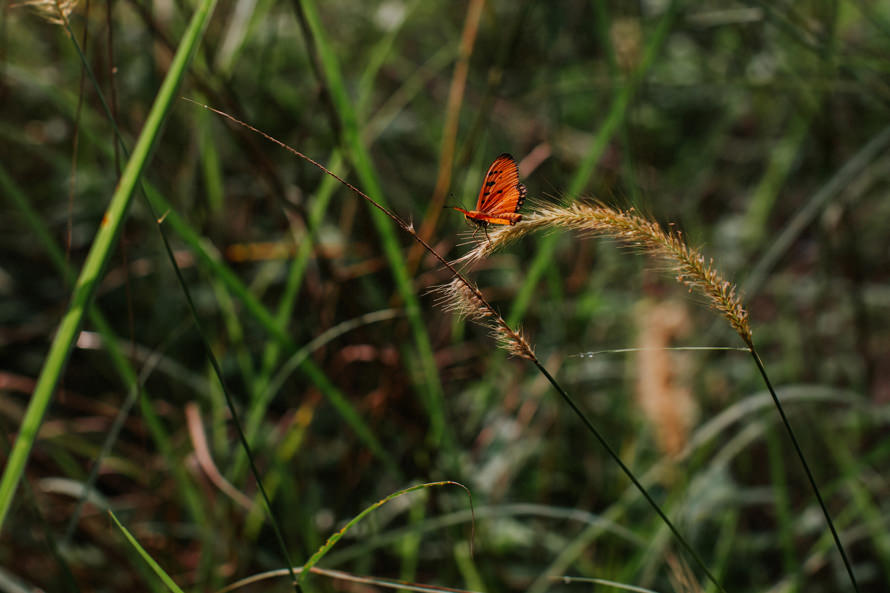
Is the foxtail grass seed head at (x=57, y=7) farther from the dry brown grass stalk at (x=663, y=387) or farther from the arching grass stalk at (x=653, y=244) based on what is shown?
the dry brown grass stalk at (x=663, y=387)

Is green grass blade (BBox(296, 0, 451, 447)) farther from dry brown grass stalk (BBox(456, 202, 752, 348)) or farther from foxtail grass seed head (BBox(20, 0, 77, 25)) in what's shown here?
dry brown grass stalk (BBox(456, 202, 752, 348))

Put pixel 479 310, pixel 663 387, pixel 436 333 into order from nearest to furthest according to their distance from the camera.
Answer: pixel 479 310 → pixel 663 387 → pixel 436 333

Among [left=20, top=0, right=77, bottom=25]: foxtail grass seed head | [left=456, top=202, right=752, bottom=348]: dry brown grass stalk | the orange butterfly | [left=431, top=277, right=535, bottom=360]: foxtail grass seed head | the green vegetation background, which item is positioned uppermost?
[left=20, top=0, right=77, bottom=25]: foxtail grass seed head

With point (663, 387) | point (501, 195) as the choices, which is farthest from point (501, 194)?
point (663, 387)

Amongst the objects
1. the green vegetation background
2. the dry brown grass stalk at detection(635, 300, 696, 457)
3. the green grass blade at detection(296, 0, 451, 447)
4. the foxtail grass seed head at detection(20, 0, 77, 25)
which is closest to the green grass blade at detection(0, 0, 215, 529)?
the foxtail grass seed head at detection(20, 0, 77, 25)

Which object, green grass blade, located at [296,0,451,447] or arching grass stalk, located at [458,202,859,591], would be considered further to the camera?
green grass blade, located at [296,0,451,447]

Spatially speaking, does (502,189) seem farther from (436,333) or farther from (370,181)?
(436,333)

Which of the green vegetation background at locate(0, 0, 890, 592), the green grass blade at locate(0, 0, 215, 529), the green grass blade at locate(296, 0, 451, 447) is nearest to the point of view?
the green grass blade at locate(0, 0, 215, 529)

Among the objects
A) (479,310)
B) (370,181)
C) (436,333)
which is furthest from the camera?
(436,333)
